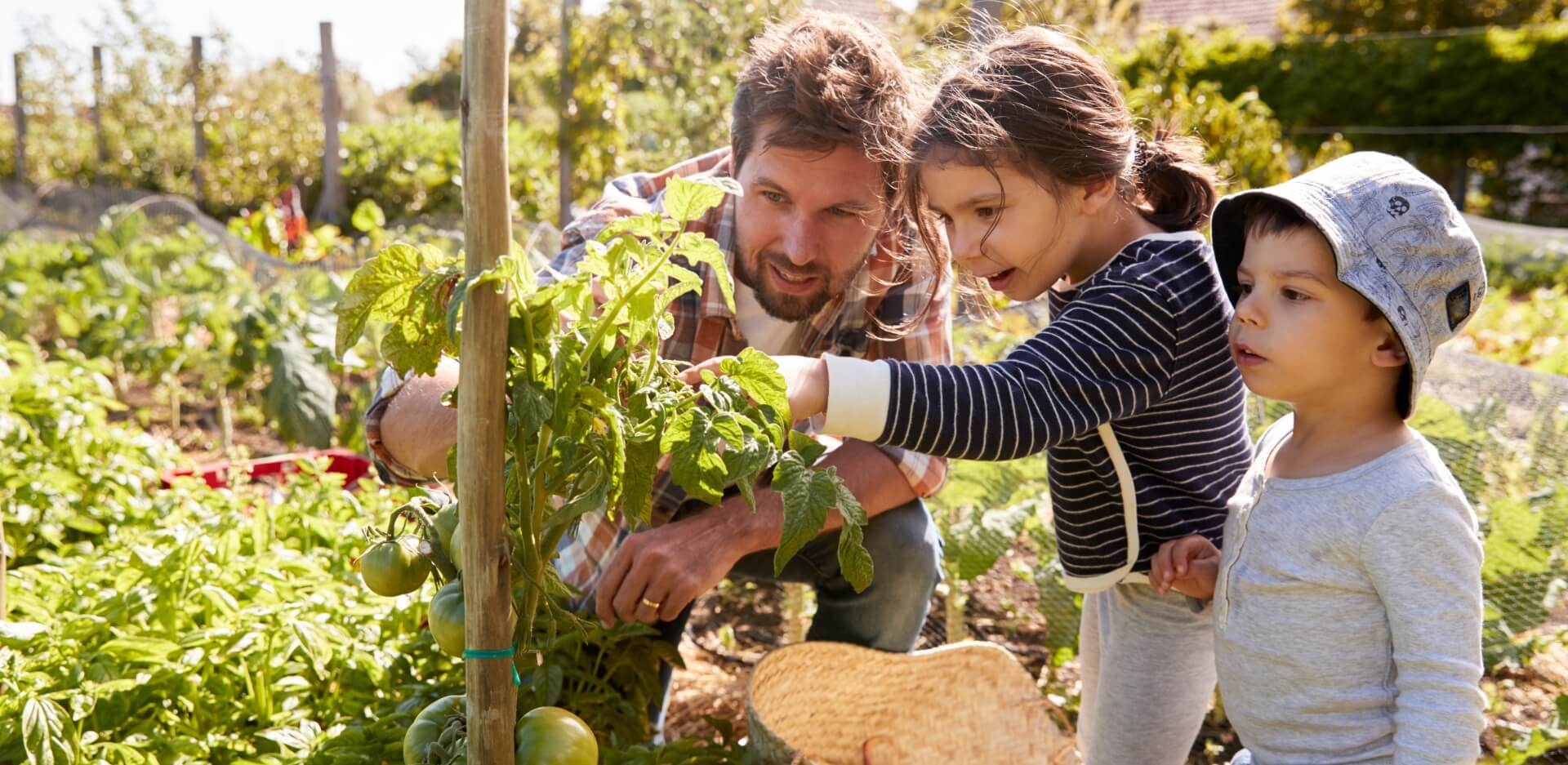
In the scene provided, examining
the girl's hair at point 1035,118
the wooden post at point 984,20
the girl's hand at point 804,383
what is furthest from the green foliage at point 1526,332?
the girl's hand at point 804,383

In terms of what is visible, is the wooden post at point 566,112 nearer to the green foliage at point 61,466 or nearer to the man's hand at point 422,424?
the green foliage at point 61,466

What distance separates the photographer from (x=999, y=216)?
136 centimetres

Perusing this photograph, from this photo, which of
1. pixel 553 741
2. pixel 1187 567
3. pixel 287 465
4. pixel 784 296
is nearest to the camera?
pixel 553 741

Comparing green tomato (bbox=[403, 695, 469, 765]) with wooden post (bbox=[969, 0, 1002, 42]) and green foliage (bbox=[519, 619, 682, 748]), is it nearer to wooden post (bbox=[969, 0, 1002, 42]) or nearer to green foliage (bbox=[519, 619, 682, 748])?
green foliage (bbox=[519, 619, 682, 748])

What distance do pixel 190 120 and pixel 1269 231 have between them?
39.5ft

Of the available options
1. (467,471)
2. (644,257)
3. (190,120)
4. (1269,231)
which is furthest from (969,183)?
(190,120)

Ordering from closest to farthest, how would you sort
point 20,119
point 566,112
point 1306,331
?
1. point 1306,331
2. point 566,112
3. point 20,119

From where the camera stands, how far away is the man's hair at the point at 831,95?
1.65 meters

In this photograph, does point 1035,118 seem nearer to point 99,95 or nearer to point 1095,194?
point 1095,194

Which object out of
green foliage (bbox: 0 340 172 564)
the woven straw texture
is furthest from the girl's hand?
green foliage (bbox: 0 340 172 564)

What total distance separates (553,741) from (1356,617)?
84cm

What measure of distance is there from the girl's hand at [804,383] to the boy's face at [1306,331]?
0.47m

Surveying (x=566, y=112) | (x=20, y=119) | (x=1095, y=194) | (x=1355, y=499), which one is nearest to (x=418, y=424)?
(x=1095, y=194)

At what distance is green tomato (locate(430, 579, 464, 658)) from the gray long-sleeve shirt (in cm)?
86
